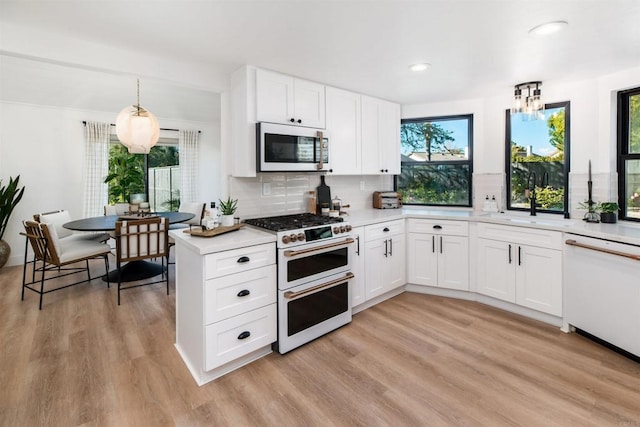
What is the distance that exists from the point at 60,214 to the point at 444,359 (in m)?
4.81

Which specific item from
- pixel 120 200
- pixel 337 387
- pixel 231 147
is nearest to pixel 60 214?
pixel 120 200

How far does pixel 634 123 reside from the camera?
2.89 m

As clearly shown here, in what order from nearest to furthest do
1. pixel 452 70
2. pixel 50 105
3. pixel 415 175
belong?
pixel 452 70 < pixel 415 175 < pixel 50 105

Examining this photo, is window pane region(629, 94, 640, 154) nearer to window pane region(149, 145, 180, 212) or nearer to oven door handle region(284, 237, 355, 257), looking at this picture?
oven door handle region(284, 237, 355, 257)

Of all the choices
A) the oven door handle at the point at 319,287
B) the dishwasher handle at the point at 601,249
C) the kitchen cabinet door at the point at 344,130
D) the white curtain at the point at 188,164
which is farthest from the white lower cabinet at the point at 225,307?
the white curtain at the point at 188,164

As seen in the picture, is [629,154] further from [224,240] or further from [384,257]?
[224,240]

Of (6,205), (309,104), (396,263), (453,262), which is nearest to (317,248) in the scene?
(396,263)

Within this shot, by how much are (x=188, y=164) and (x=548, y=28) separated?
5.82 metres

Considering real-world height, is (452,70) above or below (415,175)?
above

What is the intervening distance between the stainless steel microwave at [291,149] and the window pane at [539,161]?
86.0 inches

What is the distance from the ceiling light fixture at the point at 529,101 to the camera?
10.5 ft

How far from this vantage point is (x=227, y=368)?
221 cm

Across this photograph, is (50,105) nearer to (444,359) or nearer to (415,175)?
(415,175)

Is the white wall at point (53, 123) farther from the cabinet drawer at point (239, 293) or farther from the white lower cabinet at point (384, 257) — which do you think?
the cabinet drawer at point (239, 293)
